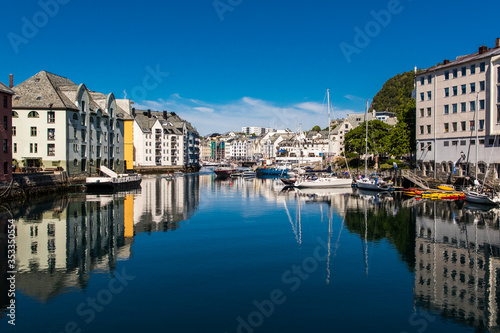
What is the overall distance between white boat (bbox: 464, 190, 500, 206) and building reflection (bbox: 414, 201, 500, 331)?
9.49 metres

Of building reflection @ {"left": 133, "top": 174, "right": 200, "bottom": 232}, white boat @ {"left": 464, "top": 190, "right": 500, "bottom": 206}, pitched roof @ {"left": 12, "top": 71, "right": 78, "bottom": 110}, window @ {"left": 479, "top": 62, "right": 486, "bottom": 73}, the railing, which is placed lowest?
building reflection @ {"left": 133, "top": 174, "right": 200, "bottom": 232}

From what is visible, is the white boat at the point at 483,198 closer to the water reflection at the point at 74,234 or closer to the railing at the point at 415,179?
the railing at the point at 415,179

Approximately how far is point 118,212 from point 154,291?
2675 cm

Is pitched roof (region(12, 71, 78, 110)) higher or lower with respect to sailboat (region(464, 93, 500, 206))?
higher

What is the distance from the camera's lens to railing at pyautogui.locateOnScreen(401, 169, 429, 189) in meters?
67.4

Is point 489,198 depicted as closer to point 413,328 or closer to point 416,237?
point 416,237

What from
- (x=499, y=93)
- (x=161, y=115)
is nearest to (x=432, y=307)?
(x=499, y=93)

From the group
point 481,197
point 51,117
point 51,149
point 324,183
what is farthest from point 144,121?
point 481,197

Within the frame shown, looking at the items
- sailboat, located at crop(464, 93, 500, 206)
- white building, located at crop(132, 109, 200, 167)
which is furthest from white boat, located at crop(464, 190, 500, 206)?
white building, located at crop(132, 109, 200, 167)

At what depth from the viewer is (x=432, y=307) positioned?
16781 mm

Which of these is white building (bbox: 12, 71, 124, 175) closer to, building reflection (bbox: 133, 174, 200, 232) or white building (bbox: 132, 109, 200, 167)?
building reflection (bbox: 133, 174, 200, 232)

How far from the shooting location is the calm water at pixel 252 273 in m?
15.4

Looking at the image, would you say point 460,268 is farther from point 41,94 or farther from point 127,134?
point 127,134

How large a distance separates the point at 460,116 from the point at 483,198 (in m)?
20.6
